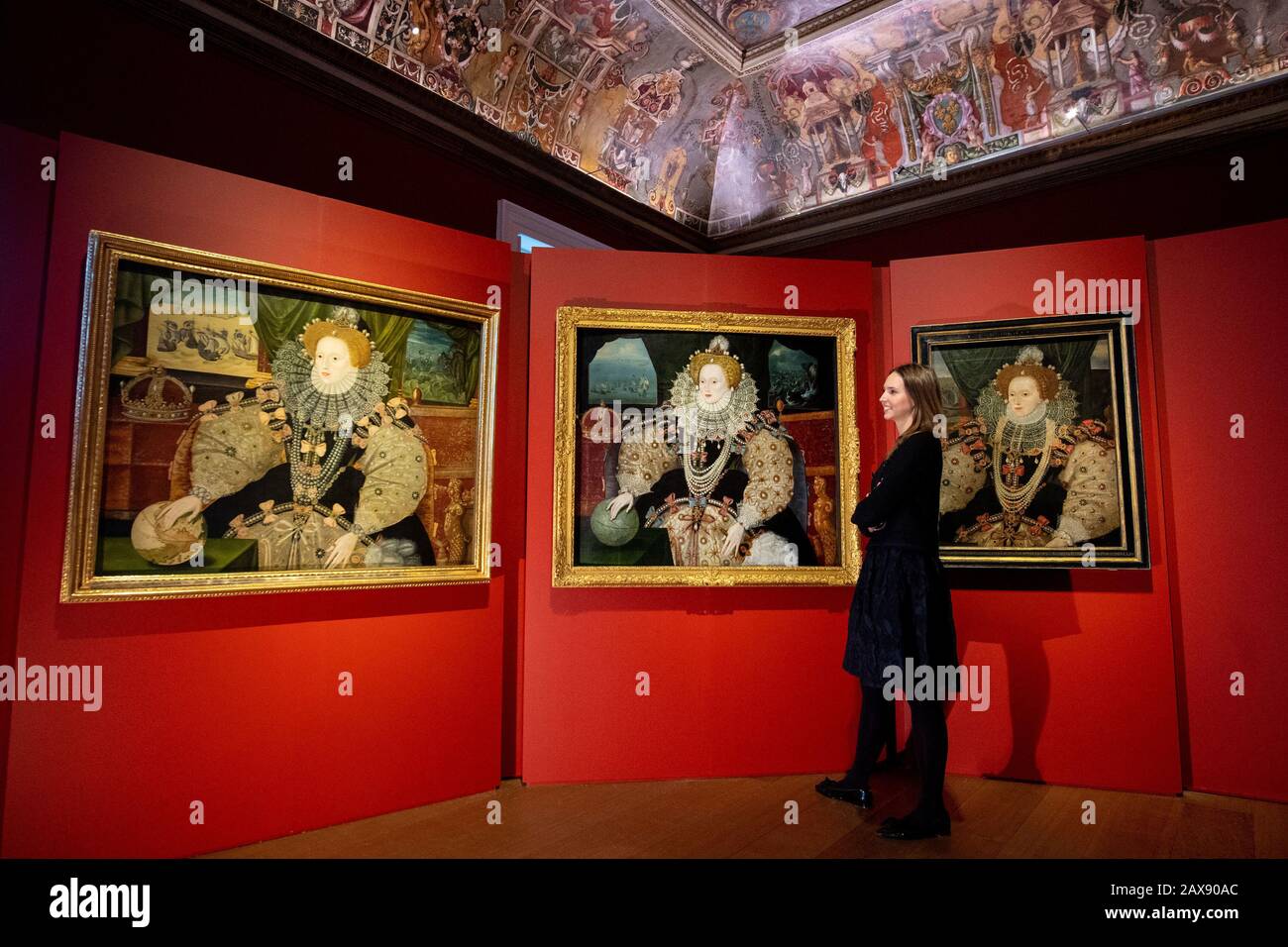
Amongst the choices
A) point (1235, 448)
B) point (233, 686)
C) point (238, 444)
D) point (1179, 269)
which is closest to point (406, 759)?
point (233, 686)

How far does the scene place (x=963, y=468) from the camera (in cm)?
513

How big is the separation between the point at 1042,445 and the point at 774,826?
3.06 metres

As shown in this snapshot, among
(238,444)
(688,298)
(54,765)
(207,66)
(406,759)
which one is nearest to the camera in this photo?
(54,765)

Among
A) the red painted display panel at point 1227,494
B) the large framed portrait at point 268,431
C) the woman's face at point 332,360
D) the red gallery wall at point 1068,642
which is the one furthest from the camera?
the red gallery wall at point 1068,642

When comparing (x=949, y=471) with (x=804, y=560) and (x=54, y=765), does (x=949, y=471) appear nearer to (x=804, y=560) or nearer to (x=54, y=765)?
(x=804, y=560)

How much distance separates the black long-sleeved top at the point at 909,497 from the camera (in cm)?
399

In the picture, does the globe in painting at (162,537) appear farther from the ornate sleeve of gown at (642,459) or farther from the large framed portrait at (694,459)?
the ornate sleeve of gown at (642,459)

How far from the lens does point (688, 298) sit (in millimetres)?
5164

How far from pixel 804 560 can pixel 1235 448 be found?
2912mm

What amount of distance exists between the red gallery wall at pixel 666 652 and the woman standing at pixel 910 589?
870 mm

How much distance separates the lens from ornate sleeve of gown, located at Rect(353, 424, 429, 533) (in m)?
4.22

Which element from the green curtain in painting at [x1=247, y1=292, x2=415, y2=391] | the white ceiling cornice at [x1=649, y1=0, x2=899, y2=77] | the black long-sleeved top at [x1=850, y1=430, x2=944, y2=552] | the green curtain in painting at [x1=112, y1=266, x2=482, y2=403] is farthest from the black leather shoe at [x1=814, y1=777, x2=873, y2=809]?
the white ceiling cornice at [x1=649, y1=0, x2=899, y2=77]

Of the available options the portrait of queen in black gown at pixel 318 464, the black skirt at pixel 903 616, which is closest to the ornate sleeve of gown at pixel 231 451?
the portrait of queen in black gown at pixel 318 464

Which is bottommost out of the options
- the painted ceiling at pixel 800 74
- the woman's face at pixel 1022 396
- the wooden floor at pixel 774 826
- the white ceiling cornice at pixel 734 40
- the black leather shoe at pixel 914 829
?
the wooden floor at pixel 774 826
